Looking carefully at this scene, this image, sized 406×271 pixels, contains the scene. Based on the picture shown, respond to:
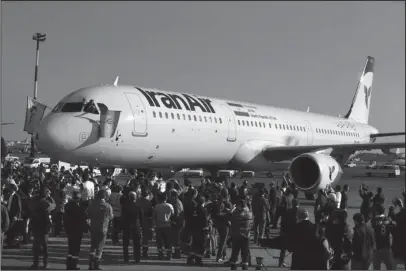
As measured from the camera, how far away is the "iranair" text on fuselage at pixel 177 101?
50.2ft

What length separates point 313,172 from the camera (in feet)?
57.5

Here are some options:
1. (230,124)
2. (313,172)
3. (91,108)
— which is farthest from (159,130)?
(313,172)

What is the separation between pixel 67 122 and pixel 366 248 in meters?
8.51

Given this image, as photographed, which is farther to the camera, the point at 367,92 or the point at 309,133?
the point at 367,92

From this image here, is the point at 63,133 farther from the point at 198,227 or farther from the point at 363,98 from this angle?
the point at 363,98

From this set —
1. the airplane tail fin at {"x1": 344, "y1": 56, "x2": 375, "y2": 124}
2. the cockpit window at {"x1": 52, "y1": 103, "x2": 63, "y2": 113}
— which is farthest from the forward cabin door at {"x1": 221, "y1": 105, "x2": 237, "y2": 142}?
the airplane tail fin at {"x1": 344, "y1": 56, "x2": 375, "y2": 124}

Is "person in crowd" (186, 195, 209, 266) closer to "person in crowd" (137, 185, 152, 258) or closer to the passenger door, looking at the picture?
"person in crowd" (137, 185, 152, 258)

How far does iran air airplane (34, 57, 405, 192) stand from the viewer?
1320 centimetres

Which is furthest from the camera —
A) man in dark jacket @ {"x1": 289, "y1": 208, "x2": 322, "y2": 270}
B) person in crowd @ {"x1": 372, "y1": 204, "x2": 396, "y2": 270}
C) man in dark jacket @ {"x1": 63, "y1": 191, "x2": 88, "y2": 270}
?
man in dark jacket @ {"x1": 63, "y1": 191, "x2": 88, "y2": 270}

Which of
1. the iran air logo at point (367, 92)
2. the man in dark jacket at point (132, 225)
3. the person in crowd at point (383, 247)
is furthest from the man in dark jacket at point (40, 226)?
the iran air logo at point (367, 92)

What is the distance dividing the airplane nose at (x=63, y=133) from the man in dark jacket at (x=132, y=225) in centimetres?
434

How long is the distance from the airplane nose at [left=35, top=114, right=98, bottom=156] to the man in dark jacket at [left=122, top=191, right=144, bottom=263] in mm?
4344

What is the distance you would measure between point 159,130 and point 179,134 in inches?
36.4

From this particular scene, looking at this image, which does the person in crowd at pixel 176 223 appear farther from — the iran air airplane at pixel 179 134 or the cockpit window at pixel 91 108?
the cockpit window at pixel 91 108
